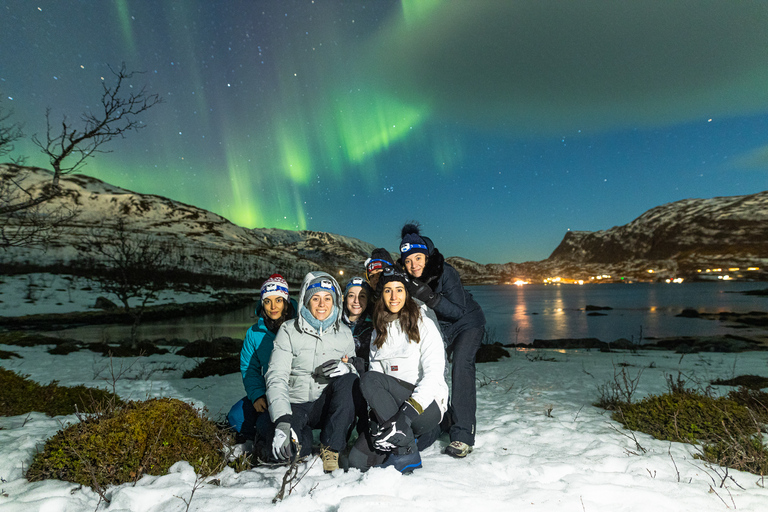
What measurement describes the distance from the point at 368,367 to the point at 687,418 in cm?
367

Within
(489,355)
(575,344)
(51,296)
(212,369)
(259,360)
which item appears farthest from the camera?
(51,296)

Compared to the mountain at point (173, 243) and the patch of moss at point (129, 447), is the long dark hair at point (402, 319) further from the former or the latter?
the mountain at point (173, 243)

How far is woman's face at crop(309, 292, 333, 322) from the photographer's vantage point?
3734mm

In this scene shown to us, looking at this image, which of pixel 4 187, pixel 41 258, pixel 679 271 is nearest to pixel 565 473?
pixel 4 187

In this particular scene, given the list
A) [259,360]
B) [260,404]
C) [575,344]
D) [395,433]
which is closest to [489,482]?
[395,433]

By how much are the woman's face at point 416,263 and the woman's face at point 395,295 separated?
42 centimetres

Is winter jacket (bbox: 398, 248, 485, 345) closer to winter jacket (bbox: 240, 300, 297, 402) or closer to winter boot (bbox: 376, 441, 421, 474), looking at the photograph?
winter boot (bbox: 376, 441, 421, 474)

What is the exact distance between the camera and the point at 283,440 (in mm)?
3088

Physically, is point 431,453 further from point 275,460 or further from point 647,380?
point 647,380

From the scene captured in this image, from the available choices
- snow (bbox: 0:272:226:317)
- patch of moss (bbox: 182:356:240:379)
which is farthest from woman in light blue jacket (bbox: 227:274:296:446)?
snow (bbox: 0:272:226:317)

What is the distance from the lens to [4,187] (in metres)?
7.04

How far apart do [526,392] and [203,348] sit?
1250 centimetres

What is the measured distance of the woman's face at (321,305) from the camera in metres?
3.73

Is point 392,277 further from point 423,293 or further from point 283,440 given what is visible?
point 283,440
